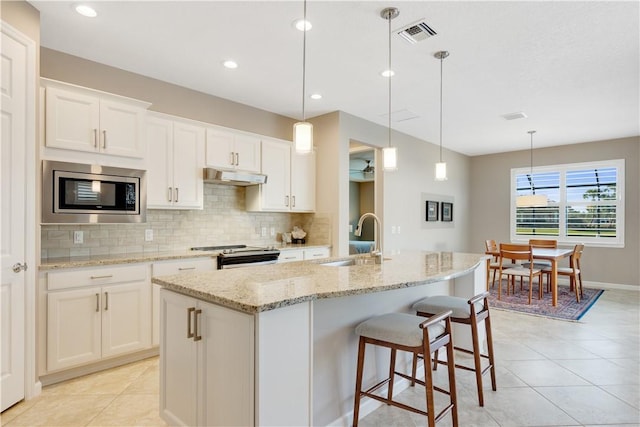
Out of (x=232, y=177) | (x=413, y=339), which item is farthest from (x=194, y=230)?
(x=413, y=339)

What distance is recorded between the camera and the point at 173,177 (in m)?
3.55

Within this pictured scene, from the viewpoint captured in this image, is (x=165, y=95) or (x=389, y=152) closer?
(x=389, y=152)

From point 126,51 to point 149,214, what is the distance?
153 cm

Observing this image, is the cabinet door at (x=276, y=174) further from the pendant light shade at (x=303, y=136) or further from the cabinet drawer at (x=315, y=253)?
the pendant light shade at (x=303, y=136)

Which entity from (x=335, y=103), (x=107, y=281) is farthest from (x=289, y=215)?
(x=107, y=281)

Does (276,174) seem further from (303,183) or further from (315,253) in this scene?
(315,253)

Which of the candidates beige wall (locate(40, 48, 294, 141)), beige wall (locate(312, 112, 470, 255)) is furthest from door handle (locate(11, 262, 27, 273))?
beige wall (locate(312, 112, 470, 255))

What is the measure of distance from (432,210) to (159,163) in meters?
4.85

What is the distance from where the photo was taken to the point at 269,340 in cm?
146

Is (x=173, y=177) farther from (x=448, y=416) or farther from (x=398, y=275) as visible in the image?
(x=448, y=416)

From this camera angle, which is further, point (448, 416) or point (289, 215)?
point (289, 215)

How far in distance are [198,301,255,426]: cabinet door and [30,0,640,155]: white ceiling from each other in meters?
2.07

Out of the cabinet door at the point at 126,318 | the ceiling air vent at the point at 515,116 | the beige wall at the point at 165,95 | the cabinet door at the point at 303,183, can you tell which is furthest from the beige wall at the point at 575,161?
the cabinet door at the point at 126,318

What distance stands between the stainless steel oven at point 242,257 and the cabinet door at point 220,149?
942 millimetres
